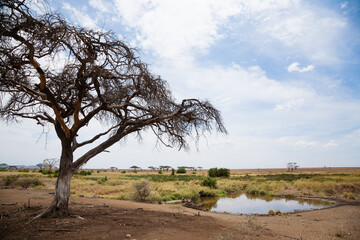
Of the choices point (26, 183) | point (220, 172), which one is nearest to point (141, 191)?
point (26, 183)

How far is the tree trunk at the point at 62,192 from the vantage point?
779 cm

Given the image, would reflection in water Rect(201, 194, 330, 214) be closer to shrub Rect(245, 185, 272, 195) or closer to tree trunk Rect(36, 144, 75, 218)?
shrub Rect(245, 185, 272, 195)

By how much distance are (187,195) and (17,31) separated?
66.8 ft

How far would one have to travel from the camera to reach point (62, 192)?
789 cm

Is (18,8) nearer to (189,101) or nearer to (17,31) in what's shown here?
(17,31)

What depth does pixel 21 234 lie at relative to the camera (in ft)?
19.6

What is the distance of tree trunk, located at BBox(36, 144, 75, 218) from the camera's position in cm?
779

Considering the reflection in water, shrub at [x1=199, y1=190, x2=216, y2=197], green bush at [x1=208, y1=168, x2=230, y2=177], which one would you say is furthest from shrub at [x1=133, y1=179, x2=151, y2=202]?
green bush at [x1=208, y1=168, x2=230, y2=177]

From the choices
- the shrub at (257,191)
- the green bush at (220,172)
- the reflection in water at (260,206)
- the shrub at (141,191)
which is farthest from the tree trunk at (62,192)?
the green bush at (220,172)

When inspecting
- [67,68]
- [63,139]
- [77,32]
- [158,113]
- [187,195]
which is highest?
[77,32]

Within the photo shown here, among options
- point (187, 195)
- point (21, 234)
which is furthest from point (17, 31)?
point (187, 195)

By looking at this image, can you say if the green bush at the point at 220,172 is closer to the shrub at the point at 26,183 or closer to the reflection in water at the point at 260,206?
the reflection in water at the point at 260,206

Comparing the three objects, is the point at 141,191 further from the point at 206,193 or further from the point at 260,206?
the point at 206,193

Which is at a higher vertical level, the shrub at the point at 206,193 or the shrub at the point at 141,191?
the shrub at the point at 141,191
